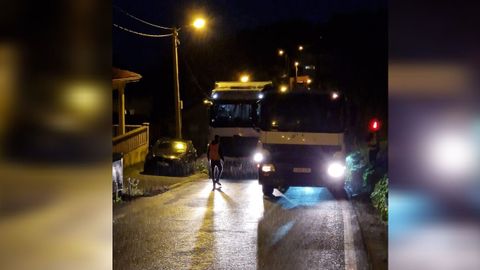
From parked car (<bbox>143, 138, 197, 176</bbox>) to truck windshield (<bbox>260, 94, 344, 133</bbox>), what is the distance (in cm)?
764

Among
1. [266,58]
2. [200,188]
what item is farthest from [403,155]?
[266,58]

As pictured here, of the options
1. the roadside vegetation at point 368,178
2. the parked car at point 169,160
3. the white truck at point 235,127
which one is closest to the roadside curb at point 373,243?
the roadside vegetation at point 368,178

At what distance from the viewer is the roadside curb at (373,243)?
327 inches

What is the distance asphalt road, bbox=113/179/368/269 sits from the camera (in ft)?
28.9

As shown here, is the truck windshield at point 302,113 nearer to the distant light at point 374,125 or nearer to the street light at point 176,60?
the distant light at point 374,125

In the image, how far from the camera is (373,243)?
9.62m

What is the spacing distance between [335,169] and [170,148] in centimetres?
965

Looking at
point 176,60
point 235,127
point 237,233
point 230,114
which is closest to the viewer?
point 237,233

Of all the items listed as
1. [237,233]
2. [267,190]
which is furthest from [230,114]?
[237,233]

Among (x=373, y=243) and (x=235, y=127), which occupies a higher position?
(x=235, y=127)

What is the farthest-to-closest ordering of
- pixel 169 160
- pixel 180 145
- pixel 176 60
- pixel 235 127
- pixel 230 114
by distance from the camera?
pixel 176 60
pixel 180 145
pixel 230 114
pixel 235 127
pixel 169 160

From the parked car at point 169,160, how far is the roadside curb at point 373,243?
10.4 m

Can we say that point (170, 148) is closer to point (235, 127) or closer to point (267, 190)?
point (235, 127)

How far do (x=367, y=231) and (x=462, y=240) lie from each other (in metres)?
8.09
